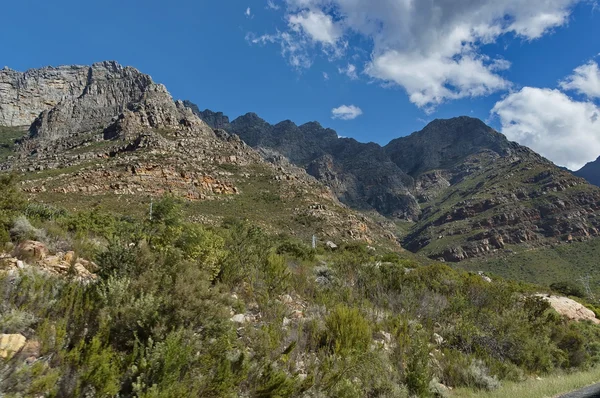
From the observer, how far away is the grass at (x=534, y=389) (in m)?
7.31

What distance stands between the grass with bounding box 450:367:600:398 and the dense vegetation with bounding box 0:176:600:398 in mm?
376

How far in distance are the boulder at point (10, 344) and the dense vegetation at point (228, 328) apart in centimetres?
16

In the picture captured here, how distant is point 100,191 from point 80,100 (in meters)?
135

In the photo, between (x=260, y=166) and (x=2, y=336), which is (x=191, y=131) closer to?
(x=260, y=166)

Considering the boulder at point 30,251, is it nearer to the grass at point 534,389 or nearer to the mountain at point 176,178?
the grass at point 534,389

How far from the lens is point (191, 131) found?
9700 cm

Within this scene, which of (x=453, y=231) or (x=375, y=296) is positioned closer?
(x=375, y=296)

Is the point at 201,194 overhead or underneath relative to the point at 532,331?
overhead

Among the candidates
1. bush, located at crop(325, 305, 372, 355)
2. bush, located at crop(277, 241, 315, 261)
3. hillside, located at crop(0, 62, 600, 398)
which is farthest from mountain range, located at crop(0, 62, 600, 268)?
bush, located at crop(325, 305, 372, 355)

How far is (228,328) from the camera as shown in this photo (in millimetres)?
5457

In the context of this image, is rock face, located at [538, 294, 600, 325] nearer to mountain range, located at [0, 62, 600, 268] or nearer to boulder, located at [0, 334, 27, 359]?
boulder, located at [0, 334, 27, 359]

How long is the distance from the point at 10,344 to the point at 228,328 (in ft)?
8.80

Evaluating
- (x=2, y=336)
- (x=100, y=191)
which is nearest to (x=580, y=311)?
(x=2, y=336)

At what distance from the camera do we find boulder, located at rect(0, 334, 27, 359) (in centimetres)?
372
